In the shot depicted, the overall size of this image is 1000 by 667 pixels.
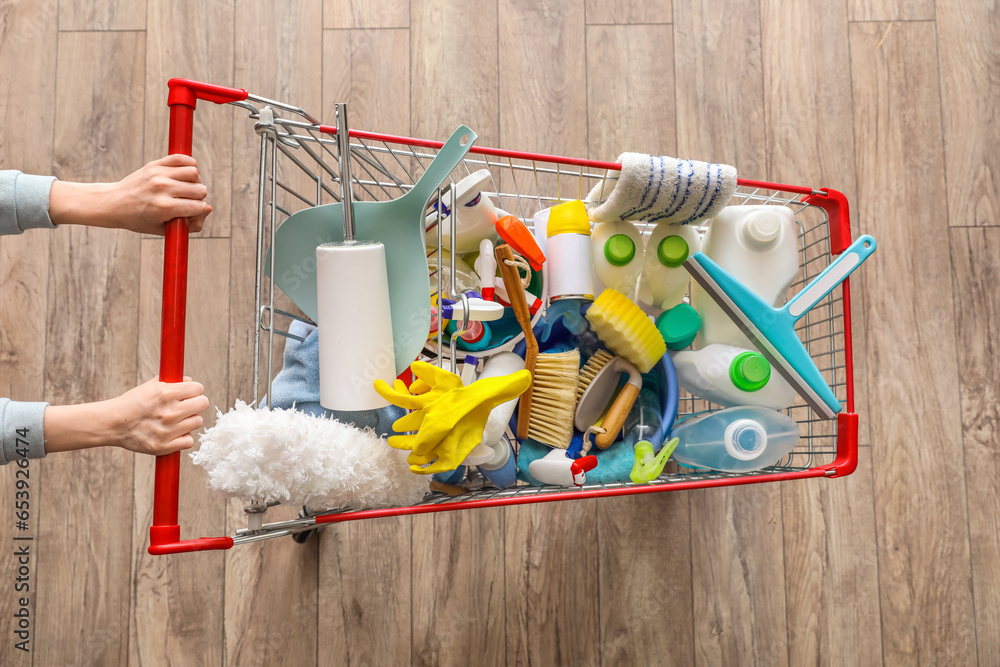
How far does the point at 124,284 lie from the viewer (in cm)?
104

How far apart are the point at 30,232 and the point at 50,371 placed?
233 mm

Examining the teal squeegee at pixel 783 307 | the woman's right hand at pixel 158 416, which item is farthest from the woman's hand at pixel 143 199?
the teal squeegee at pixel 783 307

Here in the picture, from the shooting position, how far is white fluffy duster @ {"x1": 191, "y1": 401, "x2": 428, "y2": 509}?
1.75 feet

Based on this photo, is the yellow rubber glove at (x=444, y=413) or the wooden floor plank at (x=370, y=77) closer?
the yellow rubber glove at (x=444, y=413)

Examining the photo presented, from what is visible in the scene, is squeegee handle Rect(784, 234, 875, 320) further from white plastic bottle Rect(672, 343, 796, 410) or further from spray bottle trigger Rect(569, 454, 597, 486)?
spray bottle trigger Rect(569, 454, 597, 486)

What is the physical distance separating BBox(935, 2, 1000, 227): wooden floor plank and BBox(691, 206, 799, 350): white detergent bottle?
58 cm

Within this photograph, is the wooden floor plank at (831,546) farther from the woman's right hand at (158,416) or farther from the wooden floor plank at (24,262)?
the wooden floor plank at (24,262)

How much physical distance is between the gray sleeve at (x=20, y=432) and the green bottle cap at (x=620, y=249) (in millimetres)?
576

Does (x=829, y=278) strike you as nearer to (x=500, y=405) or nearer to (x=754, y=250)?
(x=754, y=250)

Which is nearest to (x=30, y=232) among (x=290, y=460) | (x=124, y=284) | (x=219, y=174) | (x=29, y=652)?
(x=124, y=284)

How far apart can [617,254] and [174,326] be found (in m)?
0.45

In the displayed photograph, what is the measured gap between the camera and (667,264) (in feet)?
2.39

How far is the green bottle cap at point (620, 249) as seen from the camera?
0.71 meters

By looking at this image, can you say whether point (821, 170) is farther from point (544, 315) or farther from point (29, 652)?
point (29, 652)
